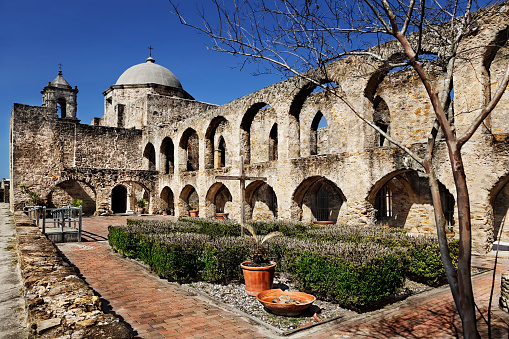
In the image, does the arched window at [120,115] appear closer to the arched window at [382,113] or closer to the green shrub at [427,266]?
the arched window at [382,113]

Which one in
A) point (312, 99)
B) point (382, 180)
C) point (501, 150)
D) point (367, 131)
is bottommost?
point (382, 180)

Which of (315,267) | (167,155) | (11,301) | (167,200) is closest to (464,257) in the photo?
(315,267)

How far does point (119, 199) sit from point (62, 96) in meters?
9.24

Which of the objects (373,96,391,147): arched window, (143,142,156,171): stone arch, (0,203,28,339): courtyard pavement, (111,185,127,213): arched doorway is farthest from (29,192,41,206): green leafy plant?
(373,96,391,147): arched window

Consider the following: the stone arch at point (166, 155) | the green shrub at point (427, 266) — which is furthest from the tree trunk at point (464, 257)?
the stone arch at point (166, 155)

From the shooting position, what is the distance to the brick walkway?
4527 mm

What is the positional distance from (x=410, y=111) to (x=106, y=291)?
535 inches

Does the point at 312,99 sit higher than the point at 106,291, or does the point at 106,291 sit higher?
the point at 312,99

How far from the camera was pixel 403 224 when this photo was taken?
15.2 m

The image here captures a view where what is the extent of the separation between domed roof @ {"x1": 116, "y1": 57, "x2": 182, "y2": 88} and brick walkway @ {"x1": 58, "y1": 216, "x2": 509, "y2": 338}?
24368 millimetres

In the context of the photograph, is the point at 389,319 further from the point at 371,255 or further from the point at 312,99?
the point at 312,99

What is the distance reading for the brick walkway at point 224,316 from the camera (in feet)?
14.9

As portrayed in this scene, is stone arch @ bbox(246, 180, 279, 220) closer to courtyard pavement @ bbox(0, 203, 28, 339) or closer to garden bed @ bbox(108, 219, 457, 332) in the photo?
garden bed @ bbox(108, 219, 457, 332)

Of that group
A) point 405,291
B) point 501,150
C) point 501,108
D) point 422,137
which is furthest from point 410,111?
point 405,291
